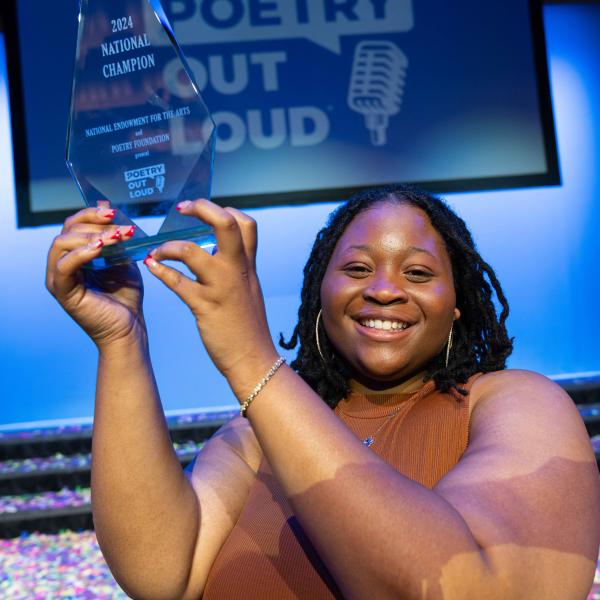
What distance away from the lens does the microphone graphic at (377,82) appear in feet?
17.8

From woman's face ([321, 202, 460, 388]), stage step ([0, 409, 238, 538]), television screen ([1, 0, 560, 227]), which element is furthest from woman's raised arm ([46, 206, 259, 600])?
television screen ([1, 0, 560, 227])

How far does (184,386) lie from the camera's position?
5.82 m

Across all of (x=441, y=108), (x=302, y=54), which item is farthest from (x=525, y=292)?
(x=302, y=54)

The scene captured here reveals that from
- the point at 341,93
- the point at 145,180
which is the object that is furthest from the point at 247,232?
the point at 341,93

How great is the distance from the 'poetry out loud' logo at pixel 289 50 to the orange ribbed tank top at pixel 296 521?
439cm

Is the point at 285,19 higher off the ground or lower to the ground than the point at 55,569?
higher

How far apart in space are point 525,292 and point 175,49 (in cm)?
540

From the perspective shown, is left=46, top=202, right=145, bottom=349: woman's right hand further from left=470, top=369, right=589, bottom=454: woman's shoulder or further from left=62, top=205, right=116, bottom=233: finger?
left=470, top=369, right=589, bottom=454: woman's shoulder

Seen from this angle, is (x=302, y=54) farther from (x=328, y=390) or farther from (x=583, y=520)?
(x=583, y=520)

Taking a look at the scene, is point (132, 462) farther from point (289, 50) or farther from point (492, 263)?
point (492, 263)

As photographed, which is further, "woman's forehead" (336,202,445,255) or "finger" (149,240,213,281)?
"woman's forehead" (336,202,445,255)

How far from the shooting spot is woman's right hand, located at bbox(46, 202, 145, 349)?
0.91 m

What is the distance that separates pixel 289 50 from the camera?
541 cm

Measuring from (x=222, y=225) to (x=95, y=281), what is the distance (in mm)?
347
